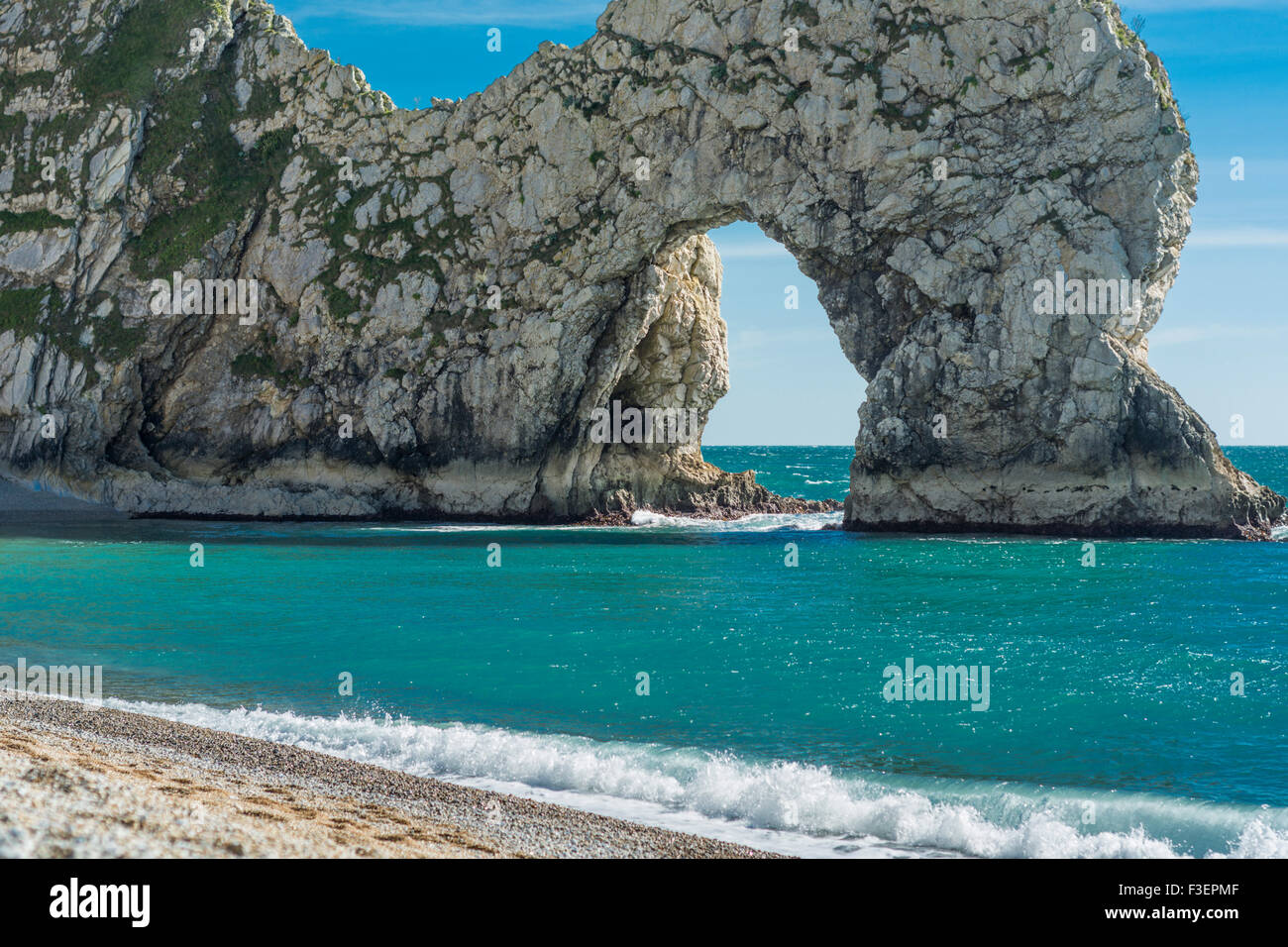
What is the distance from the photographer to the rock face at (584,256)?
131 feet

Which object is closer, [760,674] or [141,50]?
[760,674]

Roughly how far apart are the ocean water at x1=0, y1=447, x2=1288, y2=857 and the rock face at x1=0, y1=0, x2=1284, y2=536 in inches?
294

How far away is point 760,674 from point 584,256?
100 ft

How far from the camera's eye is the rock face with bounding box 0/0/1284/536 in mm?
39938

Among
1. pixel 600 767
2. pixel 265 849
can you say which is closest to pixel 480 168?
pixel 600 767

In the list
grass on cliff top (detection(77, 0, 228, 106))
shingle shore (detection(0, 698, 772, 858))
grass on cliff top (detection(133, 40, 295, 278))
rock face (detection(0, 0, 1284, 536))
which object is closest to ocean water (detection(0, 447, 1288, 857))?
shingle shore (detection(0, 698, 772, 858))

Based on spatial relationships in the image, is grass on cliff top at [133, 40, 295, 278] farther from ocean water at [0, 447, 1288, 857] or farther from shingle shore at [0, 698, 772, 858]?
shingle shore at [0, 698, 772, 858]

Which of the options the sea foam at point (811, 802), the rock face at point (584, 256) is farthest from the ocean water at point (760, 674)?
the rock face at point (584, 256)

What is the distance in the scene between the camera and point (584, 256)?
150 feet

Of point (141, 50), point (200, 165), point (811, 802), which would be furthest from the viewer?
point (141, 50)

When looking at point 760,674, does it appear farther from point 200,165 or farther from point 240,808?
point 200,165

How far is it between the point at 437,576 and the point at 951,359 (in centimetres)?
2169

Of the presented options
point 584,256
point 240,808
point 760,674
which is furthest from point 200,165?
point 240,808
